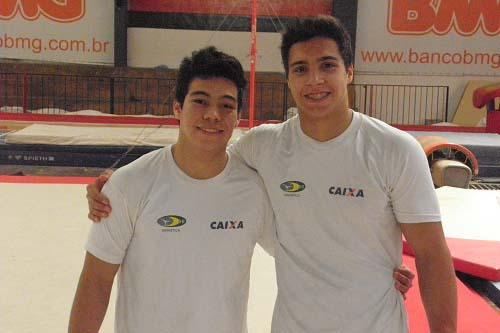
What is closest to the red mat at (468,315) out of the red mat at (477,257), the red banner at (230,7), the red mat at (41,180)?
the red mat at (477,257)

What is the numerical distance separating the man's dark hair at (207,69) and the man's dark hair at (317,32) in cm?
16

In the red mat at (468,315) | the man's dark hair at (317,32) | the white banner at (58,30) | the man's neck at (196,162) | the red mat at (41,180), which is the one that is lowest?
the red mat at (468,315)

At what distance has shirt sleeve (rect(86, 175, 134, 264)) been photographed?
57.5 inches

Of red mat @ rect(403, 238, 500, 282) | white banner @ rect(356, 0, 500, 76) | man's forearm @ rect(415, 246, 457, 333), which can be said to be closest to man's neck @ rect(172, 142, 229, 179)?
man's forearm @ rect(415, 246, 457, 333)

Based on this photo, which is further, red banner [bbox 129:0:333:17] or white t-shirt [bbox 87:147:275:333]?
red banner [bbox 129:0:333:17]

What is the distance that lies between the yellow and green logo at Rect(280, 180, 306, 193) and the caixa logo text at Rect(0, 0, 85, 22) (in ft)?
32.2

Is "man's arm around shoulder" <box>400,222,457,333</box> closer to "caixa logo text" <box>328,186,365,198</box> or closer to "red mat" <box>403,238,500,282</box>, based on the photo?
"caixa logo text" <box>328,186,365,198</box>

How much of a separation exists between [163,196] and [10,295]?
1.46 metres

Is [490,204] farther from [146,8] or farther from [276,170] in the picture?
[146,8]

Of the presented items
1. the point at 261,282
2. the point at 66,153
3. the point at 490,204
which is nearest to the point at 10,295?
the point at 261,282

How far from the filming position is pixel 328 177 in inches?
58.9

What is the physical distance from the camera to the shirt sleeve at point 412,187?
144 cm

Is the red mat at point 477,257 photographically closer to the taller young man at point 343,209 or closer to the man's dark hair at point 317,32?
the taller young man at point 343,209

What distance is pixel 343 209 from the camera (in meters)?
1.49
